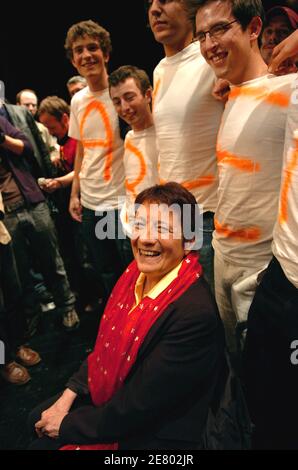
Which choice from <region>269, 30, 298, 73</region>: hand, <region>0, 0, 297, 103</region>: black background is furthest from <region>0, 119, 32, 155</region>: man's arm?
<region>0, 0, 297, 103</region>: black background

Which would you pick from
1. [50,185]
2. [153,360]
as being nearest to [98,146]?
[50,185]

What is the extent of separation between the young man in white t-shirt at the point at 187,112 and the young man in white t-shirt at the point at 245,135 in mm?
198

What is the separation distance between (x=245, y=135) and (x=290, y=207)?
0.37 m

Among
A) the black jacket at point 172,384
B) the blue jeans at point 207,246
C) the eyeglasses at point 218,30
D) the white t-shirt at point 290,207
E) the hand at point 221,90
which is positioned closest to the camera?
the white t-shirt at point 290,207

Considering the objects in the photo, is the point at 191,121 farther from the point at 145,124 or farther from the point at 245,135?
the point at 145,124

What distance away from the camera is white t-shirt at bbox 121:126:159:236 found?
74.5 inches

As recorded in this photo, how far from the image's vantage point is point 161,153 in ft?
5.42

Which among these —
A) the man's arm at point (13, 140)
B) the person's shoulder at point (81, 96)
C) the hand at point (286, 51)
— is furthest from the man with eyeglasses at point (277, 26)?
the man's arm at point (13, 140)

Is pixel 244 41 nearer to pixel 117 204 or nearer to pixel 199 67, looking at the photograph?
pixel 199 67

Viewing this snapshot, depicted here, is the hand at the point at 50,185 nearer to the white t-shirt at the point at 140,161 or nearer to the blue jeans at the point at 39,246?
the blue jeans at the point at 39,246

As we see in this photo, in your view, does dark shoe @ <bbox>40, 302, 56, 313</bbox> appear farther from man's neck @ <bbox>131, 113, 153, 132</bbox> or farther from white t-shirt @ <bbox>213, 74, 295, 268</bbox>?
white t-shirt @ <bbox>213, 74, 295, 268</bbox>

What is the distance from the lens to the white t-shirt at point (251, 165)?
1.17 metres

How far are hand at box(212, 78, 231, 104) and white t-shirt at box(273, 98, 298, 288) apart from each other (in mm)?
506
